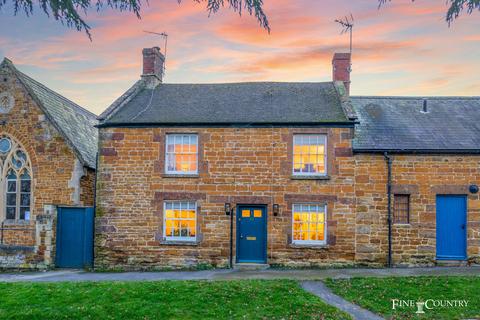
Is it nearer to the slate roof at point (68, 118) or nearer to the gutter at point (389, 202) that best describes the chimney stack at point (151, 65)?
the slate roof at point (68, 118)

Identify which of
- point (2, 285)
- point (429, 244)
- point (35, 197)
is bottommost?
point (2, 285)

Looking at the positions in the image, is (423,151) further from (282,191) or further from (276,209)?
(276,209)

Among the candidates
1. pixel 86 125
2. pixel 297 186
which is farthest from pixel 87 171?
pixel 297 186

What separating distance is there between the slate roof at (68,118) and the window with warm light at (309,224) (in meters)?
9.08

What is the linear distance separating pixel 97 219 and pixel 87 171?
2.35 m

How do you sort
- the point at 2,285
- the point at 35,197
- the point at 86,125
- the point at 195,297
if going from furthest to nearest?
the point at 86,125, the point at 35,197, the point at 2,285, the point at 195,297

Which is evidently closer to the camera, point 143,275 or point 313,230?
point 143,275

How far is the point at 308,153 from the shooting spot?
720 inches

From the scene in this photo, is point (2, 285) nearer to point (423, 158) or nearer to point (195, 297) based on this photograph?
point (195, 297)

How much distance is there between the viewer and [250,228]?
18219 mm

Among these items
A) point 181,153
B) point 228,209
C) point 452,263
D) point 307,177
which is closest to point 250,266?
point 228,209

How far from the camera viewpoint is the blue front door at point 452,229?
58.5ft

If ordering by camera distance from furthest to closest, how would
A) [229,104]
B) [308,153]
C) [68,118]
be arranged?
1. [68,118]
2. [229,104]
3. [308,153]

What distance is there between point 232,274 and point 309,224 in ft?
12.6
